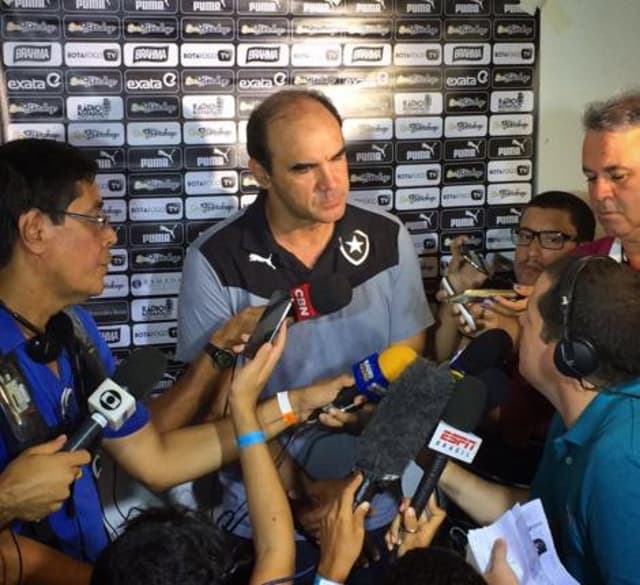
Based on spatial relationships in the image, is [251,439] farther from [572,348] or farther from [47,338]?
[572,348]

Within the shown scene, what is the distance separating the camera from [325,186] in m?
2.00

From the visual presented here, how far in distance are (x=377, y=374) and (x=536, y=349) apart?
1.08 ft

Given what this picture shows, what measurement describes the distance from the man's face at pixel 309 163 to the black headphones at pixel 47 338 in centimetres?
69

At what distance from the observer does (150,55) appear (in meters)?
2.34

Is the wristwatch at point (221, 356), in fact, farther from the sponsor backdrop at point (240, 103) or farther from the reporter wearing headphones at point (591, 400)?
the reporter wearing headphones at point (591, 400)

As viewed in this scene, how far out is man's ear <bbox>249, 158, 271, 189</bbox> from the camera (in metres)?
2.10

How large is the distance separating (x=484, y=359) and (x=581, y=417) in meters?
0.28

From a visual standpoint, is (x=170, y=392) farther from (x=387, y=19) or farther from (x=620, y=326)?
(x=387, y=19)

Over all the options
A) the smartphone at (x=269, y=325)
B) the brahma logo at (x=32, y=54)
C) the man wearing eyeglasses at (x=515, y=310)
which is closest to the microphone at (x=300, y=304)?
the smartphone at (x=269, y=325)

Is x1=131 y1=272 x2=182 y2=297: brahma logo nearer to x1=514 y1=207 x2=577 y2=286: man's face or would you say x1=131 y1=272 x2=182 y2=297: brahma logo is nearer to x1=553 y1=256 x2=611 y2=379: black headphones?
x1=514 y1=207 x2=577 y2=286: man's face

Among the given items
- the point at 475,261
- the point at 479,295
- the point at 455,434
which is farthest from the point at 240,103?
the point at 455,434

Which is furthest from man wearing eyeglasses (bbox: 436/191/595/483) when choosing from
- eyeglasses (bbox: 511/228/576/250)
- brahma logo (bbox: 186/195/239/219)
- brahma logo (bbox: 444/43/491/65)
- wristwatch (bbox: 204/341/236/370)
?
brahma logo (bbox: 186/195/239/219)

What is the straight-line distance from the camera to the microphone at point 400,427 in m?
1.40

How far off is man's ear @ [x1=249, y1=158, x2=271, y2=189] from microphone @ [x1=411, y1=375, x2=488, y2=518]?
910 mm
